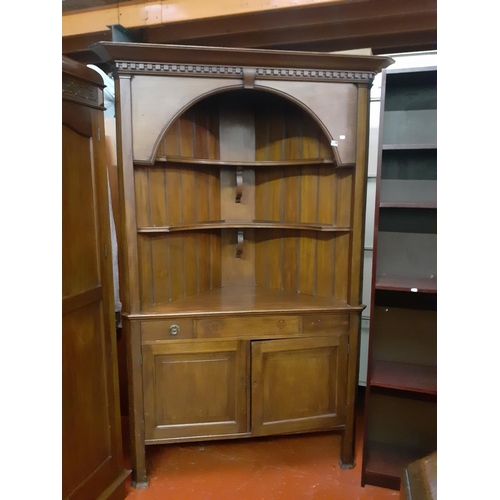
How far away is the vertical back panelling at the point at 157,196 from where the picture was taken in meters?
2.09

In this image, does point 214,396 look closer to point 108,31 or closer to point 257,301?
point 257,301

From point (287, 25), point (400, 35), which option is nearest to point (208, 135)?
point (287, 25)

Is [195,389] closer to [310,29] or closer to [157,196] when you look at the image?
[157,196]

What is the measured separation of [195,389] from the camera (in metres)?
2.11

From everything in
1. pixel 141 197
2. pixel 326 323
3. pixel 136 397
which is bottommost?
pixel 136 397

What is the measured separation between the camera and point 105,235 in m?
1.86

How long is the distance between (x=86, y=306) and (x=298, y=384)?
1.18m

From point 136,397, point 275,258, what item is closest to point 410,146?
point 275,258

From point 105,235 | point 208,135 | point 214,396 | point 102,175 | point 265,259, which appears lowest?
point 214,396

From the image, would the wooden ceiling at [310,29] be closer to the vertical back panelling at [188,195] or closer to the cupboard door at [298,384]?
the vertical back panelling at [188,195]

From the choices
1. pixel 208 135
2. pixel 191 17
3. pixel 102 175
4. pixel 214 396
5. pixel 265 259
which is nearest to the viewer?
pixel 102 175

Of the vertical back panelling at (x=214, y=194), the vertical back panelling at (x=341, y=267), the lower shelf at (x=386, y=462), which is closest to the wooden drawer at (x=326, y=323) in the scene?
the vertical back panelling at (x=341, y=267)

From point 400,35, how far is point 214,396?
242cm

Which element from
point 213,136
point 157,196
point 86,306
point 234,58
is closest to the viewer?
point 86,306
